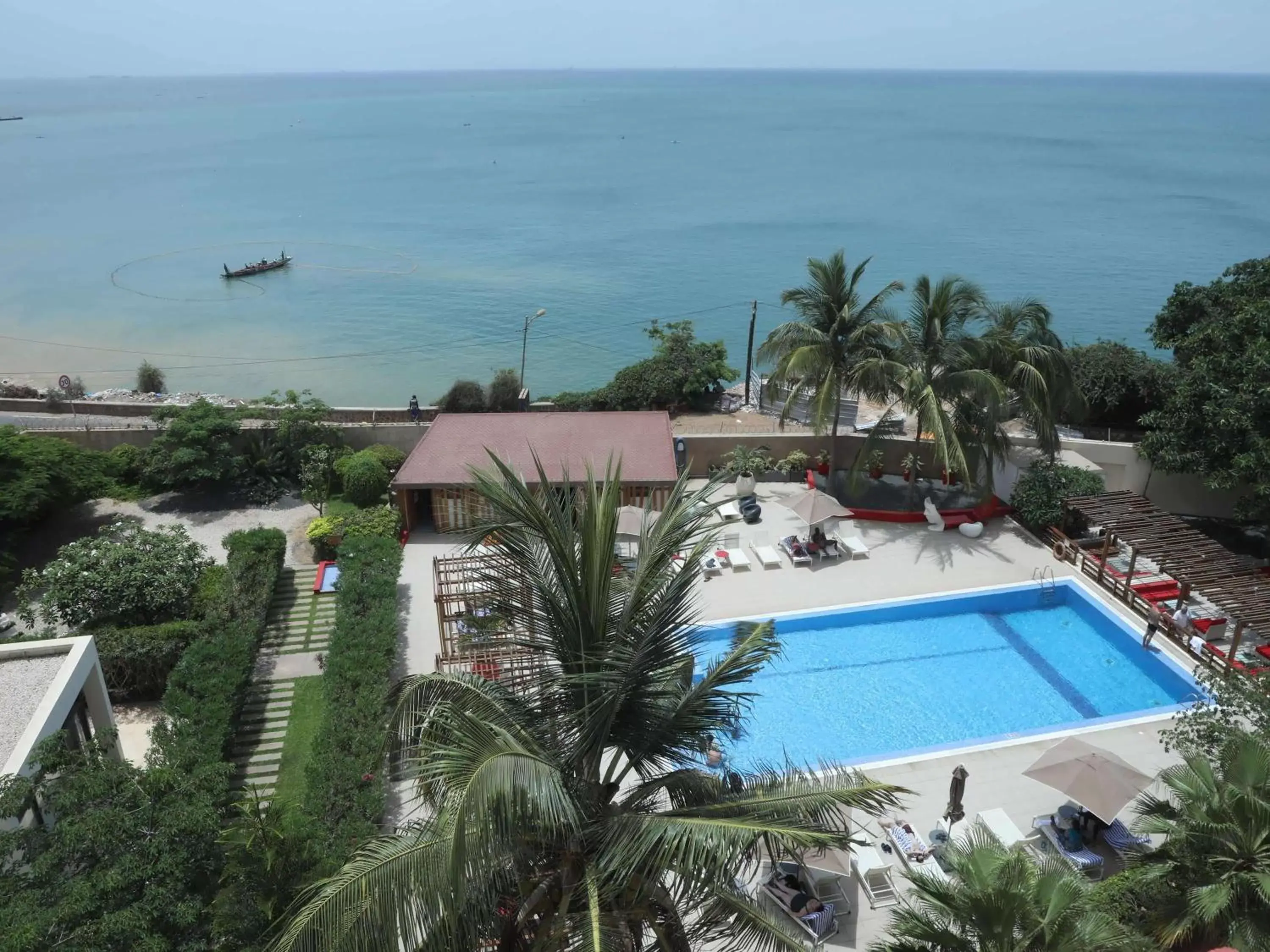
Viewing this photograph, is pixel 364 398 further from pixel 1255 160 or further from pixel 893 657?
pixel 1255 160

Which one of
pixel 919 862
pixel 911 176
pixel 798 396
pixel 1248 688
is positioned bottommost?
pixel 919 862

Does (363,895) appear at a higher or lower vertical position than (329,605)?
higher

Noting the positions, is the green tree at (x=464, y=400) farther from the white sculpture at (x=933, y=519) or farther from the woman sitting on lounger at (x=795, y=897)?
the woman sitting on lounger at (x=795, y=897)

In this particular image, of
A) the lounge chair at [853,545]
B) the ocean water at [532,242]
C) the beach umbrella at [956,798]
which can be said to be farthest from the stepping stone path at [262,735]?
the ocean water at [532,242]

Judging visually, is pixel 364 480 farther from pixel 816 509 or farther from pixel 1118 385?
pixel 1118 385

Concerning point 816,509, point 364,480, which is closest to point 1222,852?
point 816,509

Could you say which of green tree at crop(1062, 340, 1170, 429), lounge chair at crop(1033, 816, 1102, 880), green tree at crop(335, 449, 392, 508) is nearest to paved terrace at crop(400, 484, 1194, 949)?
lounge chair at crop(1033, 816, 1102, 880)

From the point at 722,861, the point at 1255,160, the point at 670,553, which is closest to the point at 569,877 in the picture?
the point at 722,861

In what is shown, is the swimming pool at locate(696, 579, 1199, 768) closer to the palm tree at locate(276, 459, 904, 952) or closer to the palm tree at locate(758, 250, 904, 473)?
the palm tree at locate(758, 250, 904, 473)

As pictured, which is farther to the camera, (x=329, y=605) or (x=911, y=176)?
(x=911, y=176)
